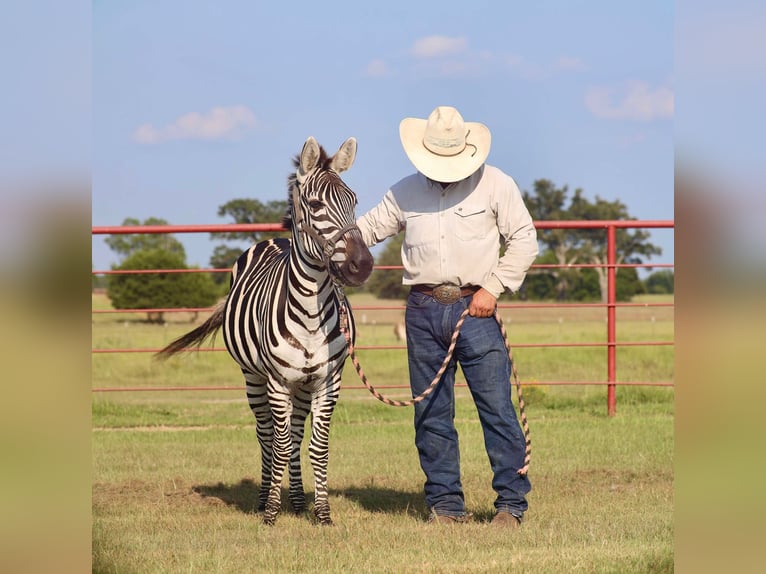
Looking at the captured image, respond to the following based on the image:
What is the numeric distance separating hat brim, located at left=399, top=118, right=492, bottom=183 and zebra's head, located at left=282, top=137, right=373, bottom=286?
12.8 inches

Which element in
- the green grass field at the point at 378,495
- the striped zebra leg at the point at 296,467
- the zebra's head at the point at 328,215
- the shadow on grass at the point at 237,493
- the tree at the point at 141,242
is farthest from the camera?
the tree at the point at 141,242

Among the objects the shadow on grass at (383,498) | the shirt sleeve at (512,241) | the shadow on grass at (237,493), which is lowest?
the shadow on grass at (237,493)

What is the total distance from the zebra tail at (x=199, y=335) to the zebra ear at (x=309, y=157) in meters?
1.78

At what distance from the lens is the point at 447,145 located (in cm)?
506

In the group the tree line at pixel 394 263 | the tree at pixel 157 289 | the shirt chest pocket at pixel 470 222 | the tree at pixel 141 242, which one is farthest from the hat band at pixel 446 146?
A: the tree at pixel 141 242

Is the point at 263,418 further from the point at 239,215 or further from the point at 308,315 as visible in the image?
the point at 239,215

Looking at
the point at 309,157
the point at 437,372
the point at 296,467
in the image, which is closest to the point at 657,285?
the point at 296,467

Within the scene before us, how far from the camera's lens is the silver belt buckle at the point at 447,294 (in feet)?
16.8

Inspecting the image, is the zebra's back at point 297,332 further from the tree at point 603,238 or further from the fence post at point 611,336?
the tree at point 603,238

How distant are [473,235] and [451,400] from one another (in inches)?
37.4
